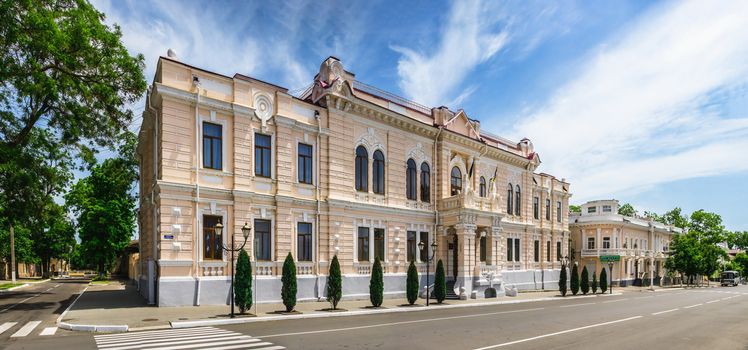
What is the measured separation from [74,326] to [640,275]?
A: 66.5 m

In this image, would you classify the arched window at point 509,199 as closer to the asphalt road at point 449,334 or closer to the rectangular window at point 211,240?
the asphalt road at point 449,334

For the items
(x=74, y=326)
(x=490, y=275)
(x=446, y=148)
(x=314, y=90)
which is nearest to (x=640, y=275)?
(x=490, y=275)

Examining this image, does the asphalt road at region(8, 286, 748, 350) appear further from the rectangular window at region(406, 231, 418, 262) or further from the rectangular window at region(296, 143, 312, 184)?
the rectangular window at region(296, 143, 312, 184)

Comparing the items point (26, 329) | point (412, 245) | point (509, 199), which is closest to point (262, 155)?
point (26, 329)

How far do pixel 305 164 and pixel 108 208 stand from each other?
27.0 metres

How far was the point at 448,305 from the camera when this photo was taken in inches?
993

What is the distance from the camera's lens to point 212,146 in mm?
21375

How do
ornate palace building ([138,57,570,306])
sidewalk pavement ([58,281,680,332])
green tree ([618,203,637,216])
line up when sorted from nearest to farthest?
sidewalk pavement ([58,281,680,332]) < ornate palace building ([138,57,570,306]) < green tree ([618,203,637,216])

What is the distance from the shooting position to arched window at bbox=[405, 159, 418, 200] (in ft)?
98.9

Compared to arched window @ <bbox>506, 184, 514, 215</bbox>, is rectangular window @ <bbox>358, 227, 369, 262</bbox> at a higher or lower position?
lower

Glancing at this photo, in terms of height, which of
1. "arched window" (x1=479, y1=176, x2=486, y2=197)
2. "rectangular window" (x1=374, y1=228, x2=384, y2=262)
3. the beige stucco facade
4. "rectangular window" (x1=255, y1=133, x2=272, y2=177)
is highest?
"rectangular window" (x1=255, y1=133, x2=272, y2=177)

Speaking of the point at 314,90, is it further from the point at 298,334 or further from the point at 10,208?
the point at 10,208

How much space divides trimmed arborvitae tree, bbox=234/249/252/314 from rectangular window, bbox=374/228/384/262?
10.6 meters

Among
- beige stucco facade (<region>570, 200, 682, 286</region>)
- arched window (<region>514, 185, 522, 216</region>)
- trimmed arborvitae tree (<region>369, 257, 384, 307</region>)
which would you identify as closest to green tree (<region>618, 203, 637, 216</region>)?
beige stucco facade (<region>570, 200, 682, 286</region>)
